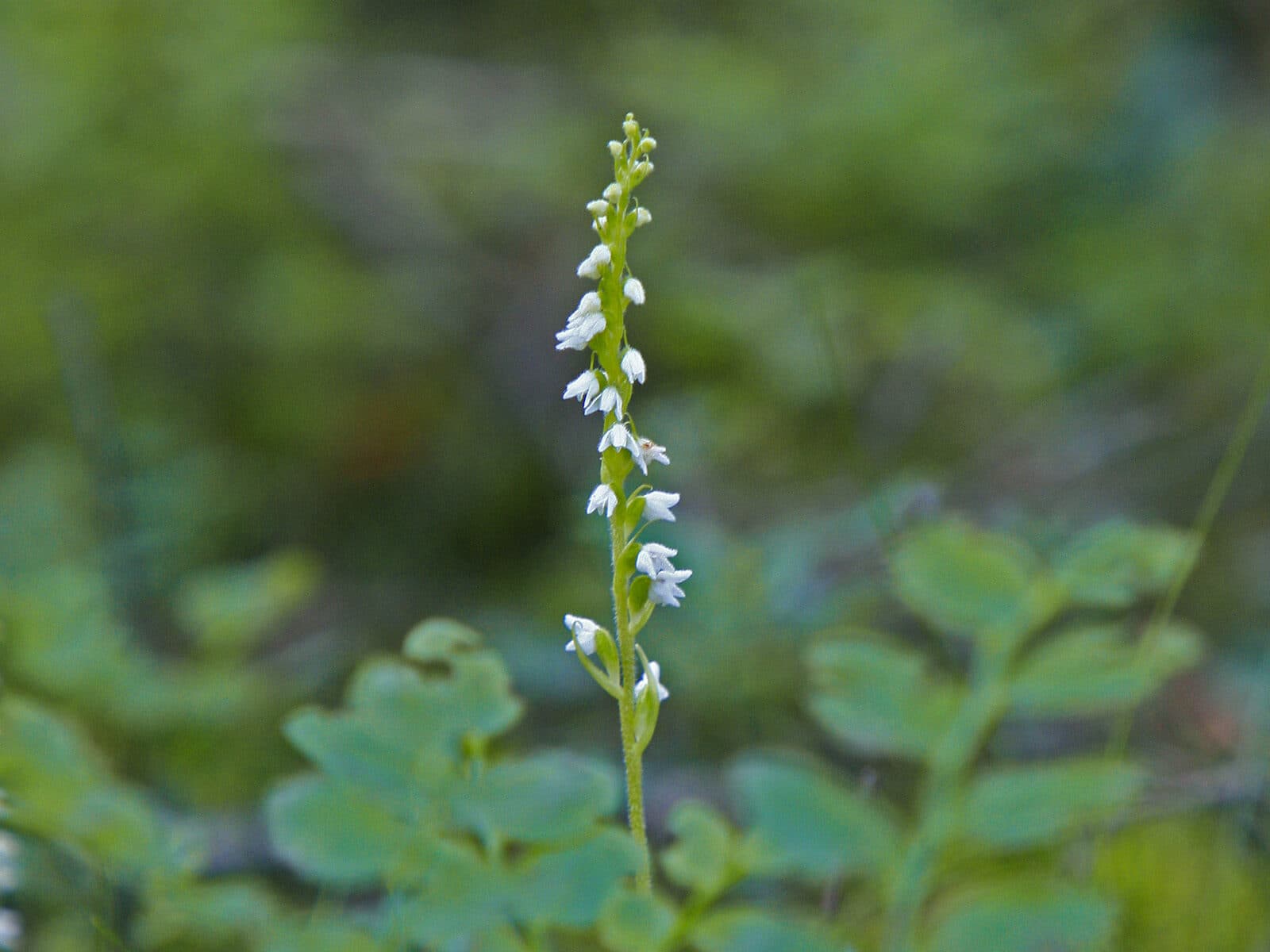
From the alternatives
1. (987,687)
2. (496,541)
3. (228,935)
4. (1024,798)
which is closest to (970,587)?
(987,687)

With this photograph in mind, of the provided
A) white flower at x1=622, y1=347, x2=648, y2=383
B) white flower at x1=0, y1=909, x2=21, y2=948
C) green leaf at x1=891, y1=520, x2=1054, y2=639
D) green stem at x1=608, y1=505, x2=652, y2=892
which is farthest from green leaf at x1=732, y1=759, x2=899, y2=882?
white flower at x1=0, y1=909, x2=21, y2=948

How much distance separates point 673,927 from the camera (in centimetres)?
100

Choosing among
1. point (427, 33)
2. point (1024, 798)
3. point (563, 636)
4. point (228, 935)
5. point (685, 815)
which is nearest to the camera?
point (1024, 798)

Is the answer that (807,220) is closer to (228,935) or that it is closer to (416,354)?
(416,354)

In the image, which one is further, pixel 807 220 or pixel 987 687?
pixel 807 220

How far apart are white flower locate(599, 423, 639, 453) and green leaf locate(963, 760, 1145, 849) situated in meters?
0.61

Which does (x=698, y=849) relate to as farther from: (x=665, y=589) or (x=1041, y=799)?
(x=1041, y=799)

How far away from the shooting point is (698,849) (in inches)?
46.9

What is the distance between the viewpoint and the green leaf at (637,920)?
3.16ft

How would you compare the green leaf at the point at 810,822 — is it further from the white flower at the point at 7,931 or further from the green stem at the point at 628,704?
the white flower at the point at 7,931

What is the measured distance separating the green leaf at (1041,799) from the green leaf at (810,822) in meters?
0.07

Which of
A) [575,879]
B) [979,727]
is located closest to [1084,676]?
[979,727]

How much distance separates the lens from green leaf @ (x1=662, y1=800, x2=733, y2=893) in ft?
3.85

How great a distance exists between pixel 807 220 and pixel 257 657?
2.98 m
